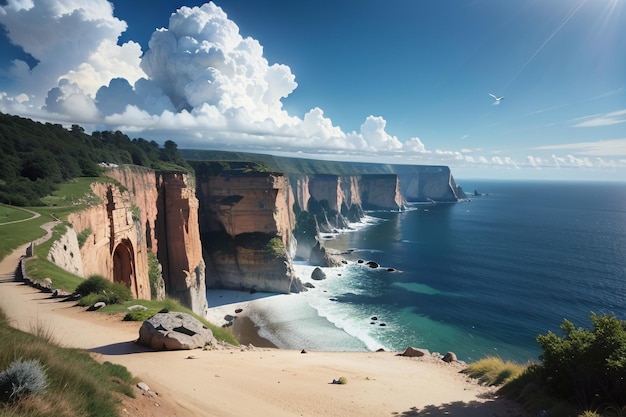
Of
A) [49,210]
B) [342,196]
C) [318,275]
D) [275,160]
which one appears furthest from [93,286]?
[275,160]

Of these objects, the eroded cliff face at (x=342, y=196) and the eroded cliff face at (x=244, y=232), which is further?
the eroded cliff face at (x=342, y=196)

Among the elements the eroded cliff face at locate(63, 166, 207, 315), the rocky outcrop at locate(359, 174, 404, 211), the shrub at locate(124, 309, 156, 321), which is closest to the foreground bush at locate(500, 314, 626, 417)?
the shrub at locate(124, 309, 156, 321)

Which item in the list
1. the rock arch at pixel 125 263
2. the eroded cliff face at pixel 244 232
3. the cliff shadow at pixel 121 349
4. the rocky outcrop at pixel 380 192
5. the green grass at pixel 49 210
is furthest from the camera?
the rocky outcrop at pixel 380 192

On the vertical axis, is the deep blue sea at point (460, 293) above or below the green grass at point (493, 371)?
below

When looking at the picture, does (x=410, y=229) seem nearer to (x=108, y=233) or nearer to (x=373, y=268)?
(x=373, y=268)

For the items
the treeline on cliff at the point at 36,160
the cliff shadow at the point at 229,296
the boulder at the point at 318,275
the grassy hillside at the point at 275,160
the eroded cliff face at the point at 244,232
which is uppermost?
the grassy hillside at the point at 275,160

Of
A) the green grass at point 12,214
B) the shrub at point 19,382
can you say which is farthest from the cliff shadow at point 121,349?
the green grass at point 12,214

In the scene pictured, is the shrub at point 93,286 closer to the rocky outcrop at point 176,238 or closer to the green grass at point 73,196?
the green grass at point 73,196
